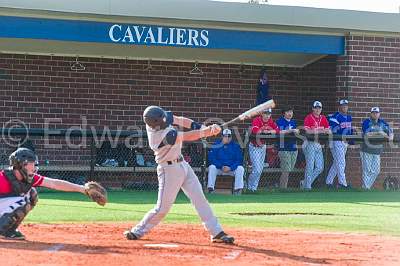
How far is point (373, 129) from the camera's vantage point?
16875mm

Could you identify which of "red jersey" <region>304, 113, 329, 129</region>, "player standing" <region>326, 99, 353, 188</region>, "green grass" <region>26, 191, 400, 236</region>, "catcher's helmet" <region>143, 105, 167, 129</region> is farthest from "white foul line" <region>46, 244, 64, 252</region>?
"player standing" <region>326, 99, 353, 188</region>

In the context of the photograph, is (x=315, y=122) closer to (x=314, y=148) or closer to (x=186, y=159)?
(x=314, y=148)

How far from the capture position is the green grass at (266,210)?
10.3 meters

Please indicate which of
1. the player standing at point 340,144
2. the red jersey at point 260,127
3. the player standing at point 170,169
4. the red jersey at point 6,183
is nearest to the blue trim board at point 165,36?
the player standing at point 340,144

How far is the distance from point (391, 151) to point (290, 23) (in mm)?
3699

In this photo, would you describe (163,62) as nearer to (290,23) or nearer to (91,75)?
(91,75)

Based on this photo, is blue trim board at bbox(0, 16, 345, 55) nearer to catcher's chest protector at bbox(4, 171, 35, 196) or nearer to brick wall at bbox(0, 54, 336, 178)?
brick wall at bbox(0, 54, 336, 178)

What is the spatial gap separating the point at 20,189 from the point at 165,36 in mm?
8905

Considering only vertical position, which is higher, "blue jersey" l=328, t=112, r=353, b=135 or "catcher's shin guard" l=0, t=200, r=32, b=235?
"blue jersey" l=328, t=112, r=353, b=135

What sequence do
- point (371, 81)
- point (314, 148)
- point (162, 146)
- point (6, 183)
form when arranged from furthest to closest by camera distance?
point (371, 81)
point (314, 148)
point (6, 183)
point (162, 146)

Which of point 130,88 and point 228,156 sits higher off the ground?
point 130,88

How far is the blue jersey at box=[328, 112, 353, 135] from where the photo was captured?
16.7 m

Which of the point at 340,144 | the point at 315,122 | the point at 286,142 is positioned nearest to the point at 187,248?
Answer: the point at 286,142

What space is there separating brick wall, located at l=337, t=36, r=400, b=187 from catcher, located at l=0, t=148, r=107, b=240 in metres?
10.4
